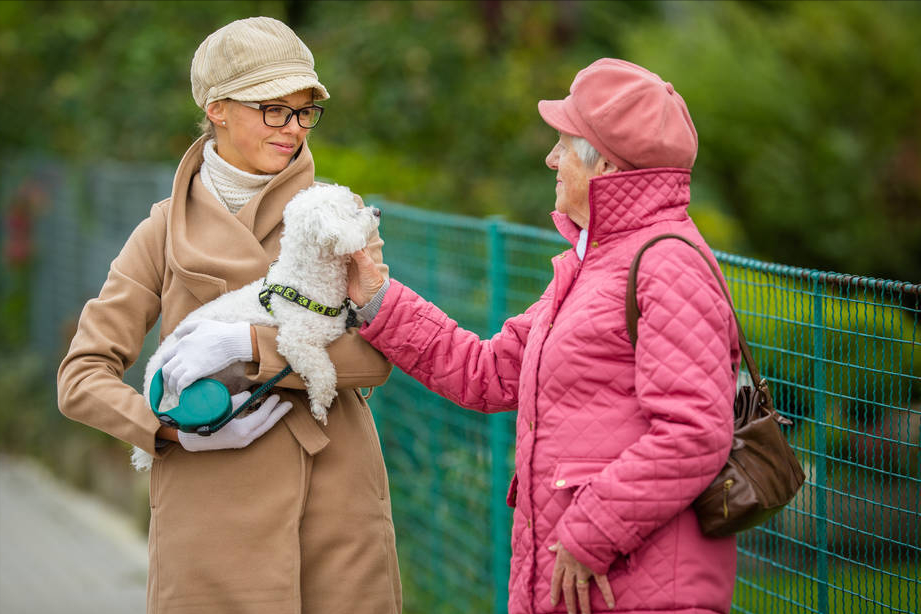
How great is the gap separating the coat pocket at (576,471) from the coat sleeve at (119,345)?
1.08 metres

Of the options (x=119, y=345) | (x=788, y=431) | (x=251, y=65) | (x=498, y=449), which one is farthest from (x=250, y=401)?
(x=498, y=449)

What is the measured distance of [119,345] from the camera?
9.61ft

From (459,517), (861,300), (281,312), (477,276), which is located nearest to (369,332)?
(281,312)

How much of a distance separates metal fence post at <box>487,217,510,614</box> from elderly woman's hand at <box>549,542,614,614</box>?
6.79 ft

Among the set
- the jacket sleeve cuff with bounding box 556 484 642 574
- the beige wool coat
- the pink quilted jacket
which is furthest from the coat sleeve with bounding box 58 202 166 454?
the jacket sleeve cuff with bounding box 556 484 642 574

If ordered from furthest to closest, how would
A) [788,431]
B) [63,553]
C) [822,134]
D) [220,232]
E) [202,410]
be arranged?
1. [822,134]
2. [63,553]
3. [788,431]
4. [220,232]
5. [202,410]

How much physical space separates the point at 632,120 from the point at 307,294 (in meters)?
0.99

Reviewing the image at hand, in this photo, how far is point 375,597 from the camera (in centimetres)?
298

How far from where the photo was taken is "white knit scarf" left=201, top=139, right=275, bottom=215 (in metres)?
2.99

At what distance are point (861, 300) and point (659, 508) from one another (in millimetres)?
875

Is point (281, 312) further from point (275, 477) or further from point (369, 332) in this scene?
point (275, 477)

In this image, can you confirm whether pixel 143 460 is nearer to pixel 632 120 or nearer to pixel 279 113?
pixel 279 113

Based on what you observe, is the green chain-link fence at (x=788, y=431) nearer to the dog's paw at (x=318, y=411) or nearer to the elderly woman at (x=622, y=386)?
the elderly woman at (x=622, y=386)

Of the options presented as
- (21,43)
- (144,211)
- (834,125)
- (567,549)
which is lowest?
(567,549)
